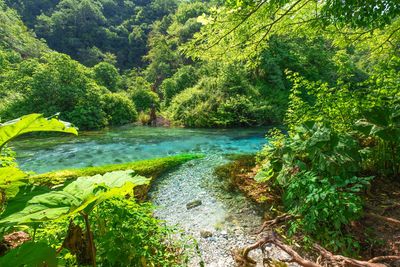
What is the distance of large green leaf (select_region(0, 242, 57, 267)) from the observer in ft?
3.99

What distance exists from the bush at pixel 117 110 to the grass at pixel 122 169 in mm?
14719

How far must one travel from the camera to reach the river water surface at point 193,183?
3494 mm

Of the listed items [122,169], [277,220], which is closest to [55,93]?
[122,169]

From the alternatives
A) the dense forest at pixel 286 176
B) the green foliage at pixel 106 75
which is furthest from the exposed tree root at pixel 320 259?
the green foliage at pixel 106 75

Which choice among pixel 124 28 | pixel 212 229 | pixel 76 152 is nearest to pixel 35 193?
pixel 212 229

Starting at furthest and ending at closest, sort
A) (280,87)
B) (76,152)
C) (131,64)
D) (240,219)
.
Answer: (131,64), (280,87), (76,152), (240,219)

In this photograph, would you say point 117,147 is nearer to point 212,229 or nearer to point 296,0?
point 212,229

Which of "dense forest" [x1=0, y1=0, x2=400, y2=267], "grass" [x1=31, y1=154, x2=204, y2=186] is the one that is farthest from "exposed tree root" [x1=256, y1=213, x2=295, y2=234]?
"grass" [x1=31, y1=154, x2=204, y2=186]

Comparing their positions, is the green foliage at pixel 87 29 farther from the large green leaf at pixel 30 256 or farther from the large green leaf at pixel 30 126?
the large green leaf at pixel 30 256

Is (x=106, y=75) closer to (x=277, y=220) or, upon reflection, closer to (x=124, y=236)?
(x=277, y=220)

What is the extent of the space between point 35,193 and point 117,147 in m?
9.97

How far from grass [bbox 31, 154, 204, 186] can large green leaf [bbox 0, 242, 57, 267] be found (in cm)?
314

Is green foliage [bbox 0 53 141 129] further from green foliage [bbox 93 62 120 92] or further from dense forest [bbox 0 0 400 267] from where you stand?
dense forest [bbox 0 0 400 267]

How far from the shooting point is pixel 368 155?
407 cm
